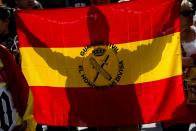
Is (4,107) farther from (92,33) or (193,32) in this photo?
(193,32)

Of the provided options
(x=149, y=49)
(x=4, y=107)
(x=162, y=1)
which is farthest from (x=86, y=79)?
(x=4, y=107)

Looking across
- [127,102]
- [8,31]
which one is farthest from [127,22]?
[8,31]

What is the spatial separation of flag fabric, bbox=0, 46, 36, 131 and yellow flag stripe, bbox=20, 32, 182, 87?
1.34 metres

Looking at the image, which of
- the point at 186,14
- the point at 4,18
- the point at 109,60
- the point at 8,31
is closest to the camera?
the point at 4,18

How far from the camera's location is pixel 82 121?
4.71 metres

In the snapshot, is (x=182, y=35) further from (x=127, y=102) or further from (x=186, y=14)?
(x=127, y=102)

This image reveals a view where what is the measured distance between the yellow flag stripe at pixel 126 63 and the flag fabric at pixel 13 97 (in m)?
1.34

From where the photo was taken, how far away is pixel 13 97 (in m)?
3.21

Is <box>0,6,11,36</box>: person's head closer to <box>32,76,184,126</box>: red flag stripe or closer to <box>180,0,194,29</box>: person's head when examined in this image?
<box>32,76,184,126</box>: red flag stripe

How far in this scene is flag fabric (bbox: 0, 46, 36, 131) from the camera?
315 cm

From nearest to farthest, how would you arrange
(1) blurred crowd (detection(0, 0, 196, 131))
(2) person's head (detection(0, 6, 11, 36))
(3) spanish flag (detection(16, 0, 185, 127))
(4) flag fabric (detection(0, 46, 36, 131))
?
(4) flag fabric (detection(0, 46, 36, 131))
(2) person's head (detection(0, 6, 11, 36))
(1) blurred crowd (detection(0, 0, 196, 131))
(3) spanish flag (detection(16, 0, 185, 127))

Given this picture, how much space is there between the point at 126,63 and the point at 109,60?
0.14 metres

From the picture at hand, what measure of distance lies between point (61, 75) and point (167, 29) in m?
0.93

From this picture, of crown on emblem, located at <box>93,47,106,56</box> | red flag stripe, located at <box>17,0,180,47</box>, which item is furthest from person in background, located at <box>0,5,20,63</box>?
crown on emblem, located at <box>93,47,106,56</box>
